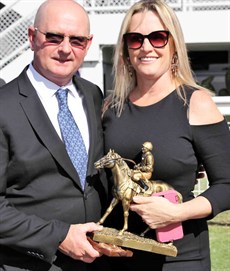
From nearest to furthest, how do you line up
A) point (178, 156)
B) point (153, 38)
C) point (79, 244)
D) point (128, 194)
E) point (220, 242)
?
1. point (79, 244)
2. point (128, 194)
3. point (178, 156)
4. point (153, 38)
5. point (220, 242)

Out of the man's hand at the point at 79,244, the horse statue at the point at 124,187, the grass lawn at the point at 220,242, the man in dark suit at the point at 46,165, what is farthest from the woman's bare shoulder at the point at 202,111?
the grass lawn at the point at 220,242

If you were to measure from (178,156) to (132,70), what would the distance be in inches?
24.2

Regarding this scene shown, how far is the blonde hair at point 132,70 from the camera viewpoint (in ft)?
9.91

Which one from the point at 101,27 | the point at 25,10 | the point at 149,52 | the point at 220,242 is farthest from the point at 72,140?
the point at 25,10

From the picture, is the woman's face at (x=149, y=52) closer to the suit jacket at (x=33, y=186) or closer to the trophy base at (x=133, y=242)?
the suit jacket at (x=33, y=186)

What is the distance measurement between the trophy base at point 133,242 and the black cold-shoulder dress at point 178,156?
0.18 metres

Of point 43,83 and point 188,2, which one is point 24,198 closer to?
point 43,83

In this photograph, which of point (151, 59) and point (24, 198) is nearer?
point (24, 198)

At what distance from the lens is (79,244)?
2.64m

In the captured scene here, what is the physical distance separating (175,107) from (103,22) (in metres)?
9.34

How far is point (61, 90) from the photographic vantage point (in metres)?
2.89

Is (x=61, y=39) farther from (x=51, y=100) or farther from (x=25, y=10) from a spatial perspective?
(x=25, y=10)

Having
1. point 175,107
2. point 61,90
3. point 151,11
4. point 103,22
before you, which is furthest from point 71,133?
point 103,22

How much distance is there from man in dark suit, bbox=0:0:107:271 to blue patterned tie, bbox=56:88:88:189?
3 cm
